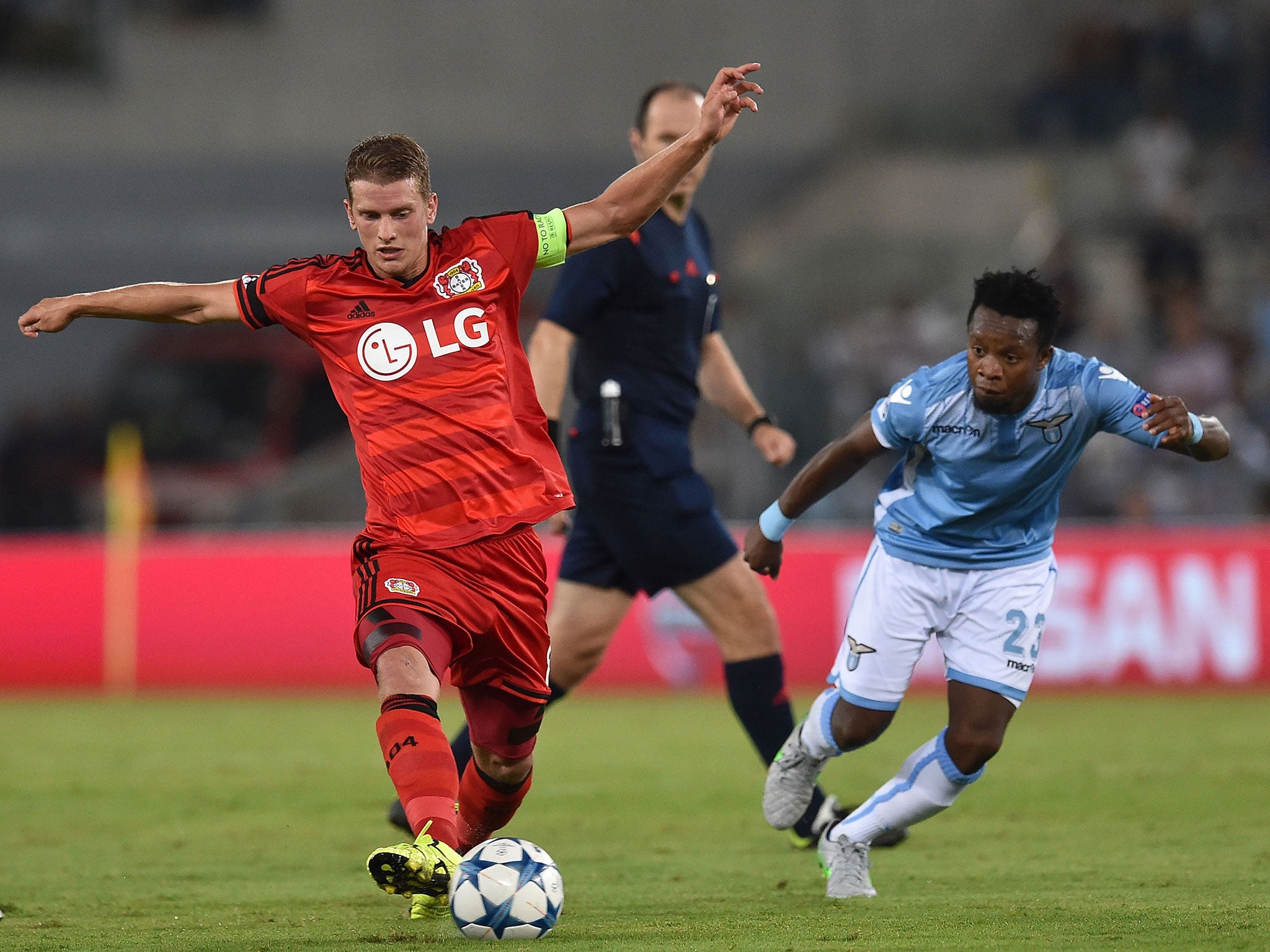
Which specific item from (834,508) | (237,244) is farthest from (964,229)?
(237,244)

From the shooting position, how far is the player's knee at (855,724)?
16.6ft

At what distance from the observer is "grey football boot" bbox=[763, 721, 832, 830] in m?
5.33

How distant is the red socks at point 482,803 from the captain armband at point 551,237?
60.2 inches

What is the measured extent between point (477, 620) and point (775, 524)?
3.67ft

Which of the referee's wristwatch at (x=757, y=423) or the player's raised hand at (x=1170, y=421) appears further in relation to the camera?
the referee's wristwatch at (x=757, y=423)

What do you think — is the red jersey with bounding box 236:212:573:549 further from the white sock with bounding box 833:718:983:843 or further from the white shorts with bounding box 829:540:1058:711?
the white sock with bounding box 833:718:983:843

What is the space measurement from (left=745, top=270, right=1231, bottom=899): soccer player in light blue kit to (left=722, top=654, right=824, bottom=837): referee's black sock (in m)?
0.87

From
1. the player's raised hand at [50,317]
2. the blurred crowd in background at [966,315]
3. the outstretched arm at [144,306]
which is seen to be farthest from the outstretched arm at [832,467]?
the blurred crowd in background at [966,315]

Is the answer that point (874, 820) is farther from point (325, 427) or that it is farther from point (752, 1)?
point (752, 1)

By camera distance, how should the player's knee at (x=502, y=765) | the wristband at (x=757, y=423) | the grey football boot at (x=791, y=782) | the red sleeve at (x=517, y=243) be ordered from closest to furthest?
the red sleeve at (x=517, y=243) < the player's knee at (x=502, y=765) < the grey football boot at (x=791, y=782) < the wristband at (x=757, y=423)

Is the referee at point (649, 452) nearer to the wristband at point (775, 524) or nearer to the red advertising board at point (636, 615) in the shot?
the wristband at point (775, 524)

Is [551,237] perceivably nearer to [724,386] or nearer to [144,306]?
[144,306]

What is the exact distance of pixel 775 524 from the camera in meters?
5.06

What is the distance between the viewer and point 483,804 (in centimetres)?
495
